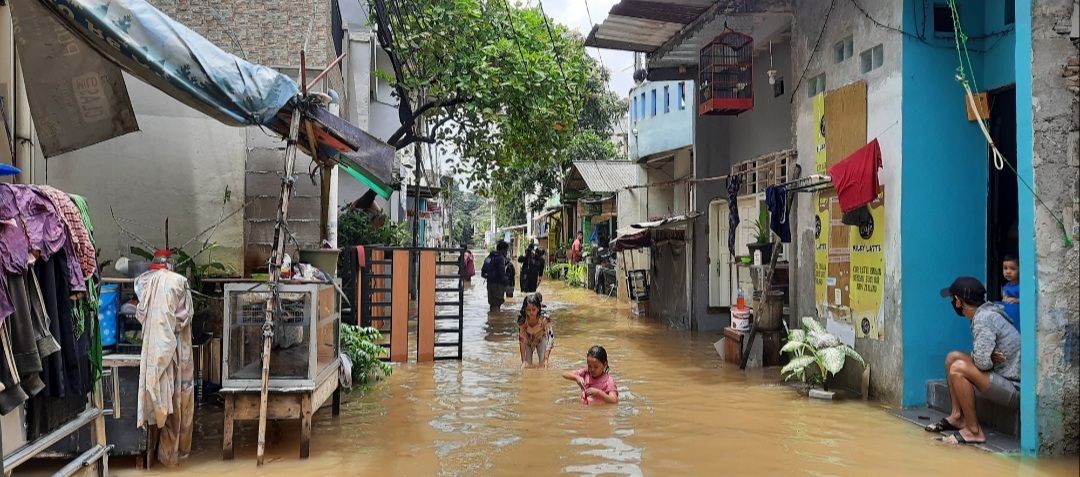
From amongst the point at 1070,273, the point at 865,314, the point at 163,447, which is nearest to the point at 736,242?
the point at 865,314

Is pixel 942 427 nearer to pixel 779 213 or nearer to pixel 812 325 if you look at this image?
pixel 812 325

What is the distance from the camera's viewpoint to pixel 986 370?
6551 mm

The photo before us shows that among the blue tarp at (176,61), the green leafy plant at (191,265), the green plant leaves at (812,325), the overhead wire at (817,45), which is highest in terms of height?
the overhead wire at (817,45)

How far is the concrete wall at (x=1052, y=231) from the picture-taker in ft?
19.4

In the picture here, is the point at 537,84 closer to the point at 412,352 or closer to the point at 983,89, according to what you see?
the point at 412,352

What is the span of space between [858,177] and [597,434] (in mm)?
3851

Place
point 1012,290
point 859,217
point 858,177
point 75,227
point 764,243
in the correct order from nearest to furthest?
point 75,227 → point 1012,290 → point 858,177 → point 859,217 → point 764,243

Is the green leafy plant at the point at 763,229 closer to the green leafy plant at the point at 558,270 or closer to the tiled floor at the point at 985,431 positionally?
the tiled floor at the point at 985,431

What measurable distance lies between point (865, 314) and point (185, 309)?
6849 mm

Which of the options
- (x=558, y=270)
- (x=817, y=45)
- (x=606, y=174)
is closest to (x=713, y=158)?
(x=817, y=45)

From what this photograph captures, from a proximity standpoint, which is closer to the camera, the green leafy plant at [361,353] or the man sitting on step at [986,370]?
the man sitting on step at [986,370]

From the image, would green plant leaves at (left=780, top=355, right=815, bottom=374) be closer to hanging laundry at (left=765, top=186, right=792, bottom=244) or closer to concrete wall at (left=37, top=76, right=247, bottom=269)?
hanging laundry at (left=765, top=186, right=792, bottom=244)

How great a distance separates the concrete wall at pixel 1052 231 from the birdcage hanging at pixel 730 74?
6358 mm

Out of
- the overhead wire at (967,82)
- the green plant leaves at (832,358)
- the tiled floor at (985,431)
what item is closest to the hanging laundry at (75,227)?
the overhead wire at (967,82)
